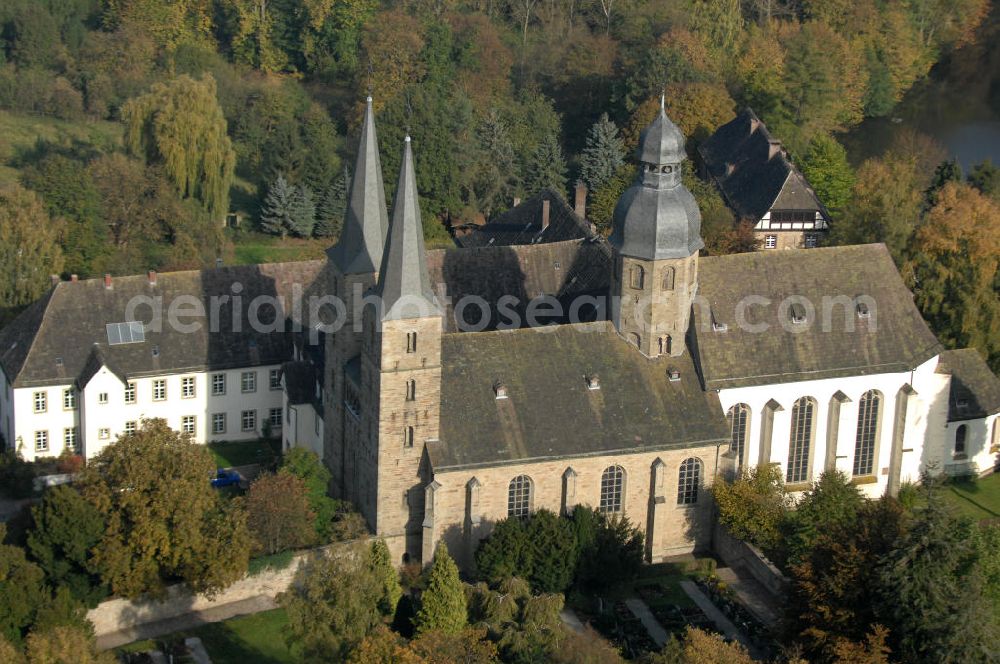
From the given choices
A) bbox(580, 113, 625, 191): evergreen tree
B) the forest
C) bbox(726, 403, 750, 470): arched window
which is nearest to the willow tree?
the forest

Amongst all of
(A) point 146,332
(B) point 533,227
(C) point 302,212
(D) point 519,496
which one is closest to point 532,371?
(D) point 519,496

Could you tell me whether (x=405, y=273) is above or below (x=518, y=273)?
above

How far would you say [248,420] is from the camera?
7250 cm

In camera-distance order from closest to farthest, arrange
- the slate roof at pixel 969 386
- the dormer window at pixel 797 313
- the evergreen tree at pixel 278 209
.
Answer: the dormer window at pixel 797 313, the slate roof at pixel 969 386, the evergreen tree at pixel 278 209

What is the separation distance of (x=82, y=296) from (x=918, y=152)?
195 ft

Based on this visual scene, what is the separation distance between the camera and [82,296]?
70.6 meters

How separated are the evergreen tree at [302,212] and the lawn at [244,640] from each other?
43595 mm

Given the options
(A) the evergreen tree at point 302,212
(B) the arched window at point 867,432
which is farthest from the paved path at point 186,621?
(A) the evergreen tree at point 302,212

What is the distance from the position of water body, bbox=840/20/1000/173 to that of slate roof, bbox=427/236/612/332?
52553mm

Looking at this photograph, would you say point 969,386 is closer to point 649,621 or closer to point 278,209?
point 649,621

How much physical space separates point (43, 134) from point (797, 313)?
64.1 metres

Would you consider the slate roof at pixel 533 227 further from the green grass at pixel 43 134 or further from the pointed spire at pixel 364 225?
the green grass at pixel 43 134

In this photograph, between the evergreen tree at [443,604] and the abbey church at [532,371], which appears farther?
the abbey church at [532,371]

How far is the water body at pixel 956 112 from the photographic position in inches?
4951
